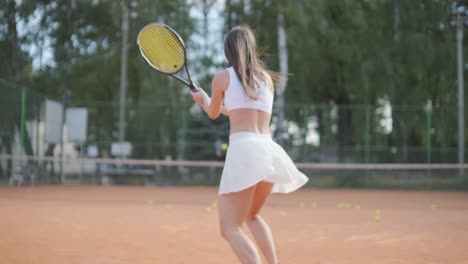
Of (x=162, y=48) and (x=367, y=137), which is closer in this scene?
(x=162, y=48)

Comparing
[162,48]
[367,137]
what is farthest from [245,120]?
[367,137]

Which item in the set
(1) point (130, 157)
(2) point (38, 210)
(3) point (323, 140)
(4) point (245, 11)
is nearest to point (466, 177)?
(3) point (323, 140)

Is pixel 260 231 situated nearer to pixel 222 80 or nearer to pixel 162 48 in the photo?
pixel 222 80

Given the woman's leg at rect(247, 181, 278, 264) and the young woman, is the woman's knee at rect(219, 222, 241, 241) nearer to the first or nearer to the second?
the young woman

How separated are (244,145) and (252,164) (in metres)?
0.11

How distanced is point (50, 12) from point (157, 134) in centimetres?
566

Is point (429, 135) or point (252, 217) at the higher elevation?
point (429, 135)

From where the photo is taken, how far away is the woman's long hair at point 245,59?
2.90 meters

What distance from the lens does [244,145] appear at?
113 inches

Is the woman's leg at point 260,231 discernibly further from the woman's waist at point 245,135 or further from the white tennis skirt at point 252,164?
the woman's waist at point 245,135

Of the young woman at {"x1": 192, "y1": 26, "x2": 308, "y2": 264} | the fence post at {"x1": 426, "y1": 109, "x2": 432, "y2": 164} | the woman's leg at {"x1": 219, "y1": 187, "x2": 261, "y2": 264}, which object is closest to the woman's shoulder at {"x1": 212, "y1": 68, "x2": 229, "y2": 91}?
the young woman at {"x1": 192, "y1": 26, "x2": 308, "y2": 264}

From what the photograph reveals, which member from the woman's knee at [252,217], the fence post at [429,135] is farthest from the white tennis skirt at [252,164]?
the fence post at [429,135]

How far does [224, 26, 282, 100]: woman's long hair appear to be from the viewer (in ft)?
9.52

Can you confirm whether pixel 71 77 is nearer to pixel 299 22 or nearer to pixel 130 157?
pixel 130 157
